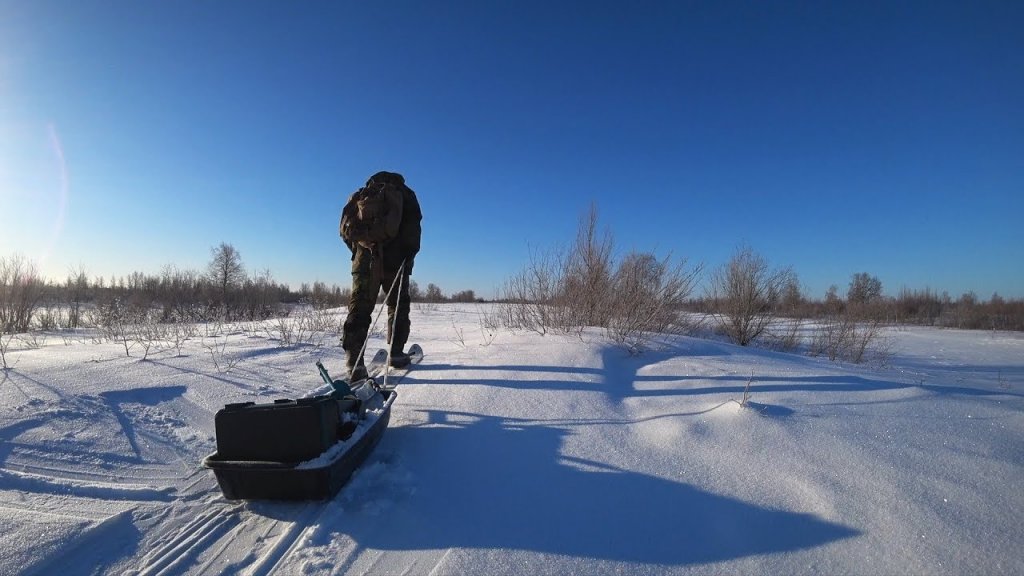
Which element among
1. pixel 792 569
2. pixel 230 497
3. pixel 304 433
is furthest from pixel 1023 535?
pixel 230 497

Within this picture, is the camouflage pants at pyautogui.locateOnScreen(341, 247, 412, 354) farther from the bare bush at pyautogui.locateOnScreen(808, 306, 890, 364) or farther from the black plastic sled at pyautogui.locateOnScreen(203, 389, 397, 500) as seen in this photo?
the bare bush at pyautogui.locateOnScreen(808, 306, 890, 364)

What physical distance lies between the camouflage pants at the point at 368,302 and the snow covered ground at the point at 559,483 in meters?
0.78

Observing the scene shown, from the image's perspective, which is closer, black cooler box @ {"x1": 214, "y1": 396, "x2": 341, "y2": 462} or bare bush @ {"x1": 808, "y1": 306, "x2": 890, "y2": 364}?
black cooler box @ {"x1": 214, "y1": 396, "x2": 341, "y2": 462}

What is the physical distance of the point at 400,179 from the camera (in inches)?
172

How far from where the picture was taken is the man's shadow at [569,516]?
1560 mm

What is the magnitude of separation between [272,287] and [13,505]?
73.4 feet

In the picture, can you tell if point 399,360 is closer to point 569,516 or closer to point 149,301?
point 569,516

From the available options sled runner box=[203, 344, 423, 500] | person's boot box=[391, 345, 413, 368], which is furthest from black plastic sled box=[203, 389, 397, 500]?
Answer: person's boot box=[391, 345, 413, 368]

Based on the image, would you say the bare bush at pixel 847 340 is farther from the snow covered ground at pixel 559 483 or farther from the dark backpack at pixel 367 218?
the dark backpack at pixel 367 218

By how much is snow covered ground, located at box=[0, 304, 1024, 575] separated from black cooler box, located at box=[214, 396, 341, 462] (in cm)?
24

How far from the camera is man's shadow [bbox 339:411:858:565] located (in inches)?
61.4

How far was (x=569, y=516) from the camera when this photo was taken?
176cm

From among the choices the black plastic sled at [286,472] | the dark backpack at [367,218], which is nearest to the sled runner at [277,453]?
the black plastic sled at [286,472]

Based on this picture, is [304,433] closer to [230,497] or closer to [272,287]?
[230,497]
